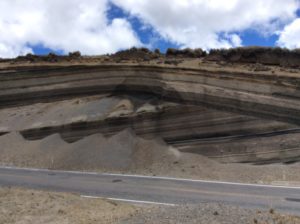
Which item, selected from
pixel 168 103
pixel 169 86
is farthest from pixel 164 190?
pixel 169 86

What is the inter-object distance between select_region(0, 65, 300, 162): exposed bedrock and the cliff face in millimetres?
48

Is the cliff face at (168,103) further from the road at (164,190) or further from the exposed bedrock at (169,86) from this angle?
the road at (164,190)

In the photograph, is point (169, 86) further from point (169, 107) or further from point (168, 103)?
point (169, 107)

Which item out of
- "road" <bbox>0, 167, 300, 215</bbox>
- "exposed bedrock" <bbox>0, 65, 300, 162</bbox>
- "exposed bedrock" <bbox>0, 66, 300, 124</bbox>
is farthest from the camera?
"exposed bedrock" <bbox>0, 66, 300, 124</bbox>

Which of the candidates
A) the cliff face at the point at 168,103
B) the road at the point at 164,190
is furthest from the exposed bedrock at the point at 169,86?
the road at the point at 164,190

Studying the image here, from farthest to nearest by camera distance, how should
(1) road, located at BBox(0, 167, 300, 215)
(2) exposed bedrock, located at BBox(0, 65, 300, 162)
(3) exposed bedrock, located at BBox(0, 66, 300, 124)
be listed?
1. (3) exposed bedrock, located at BBox(0, 66, 300, 124)
2. (2) exposed bedrock, located at BBox(0, 65, 300, 162)
3. (1) road, located at BBox(0, 167, 300, 215)

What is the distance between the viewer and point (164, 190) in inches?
518

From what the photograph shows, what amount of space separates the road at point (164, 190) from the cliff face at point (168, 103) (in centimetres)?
593

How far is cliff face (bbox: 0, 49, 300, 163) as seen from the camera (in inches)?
817

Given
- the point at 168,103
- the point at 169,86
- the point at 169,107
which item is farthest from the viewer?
the point at 169,86

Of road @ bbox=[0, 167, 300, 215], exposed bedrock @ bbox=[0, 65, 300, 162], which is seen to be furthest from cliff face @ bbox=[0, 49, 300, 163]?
road @ bbox=[0, 167, 300, 215]

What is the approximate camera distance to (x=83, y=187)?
13703 millimetres

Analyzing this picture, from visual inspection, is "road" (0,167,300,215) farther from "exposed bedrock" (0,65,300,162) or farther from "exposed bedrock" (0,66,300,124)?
"exposed bedrock" (0,66,300,124)

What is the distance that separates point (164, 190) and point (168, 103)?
35.3 feet
